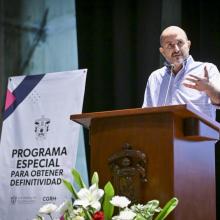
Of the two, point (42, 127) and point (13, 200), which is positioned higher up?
point (42, 127)

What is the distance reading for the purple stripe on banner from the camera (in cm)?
360

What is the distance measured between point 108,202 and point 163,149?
284 mm

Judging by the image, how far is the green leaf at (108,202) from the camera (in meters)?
1.75

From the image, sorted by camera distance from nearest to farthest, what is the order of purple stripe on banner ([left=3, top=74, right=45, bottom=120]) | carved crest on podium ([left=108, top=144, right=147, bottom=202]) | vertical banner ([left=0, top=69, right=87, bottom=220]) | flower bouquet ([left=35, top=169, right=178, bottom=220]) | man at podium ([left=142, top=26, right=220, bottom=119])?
flower bouquet ([left=35, top=169, right=178, bottom=220])
carved crest on podium ([left=108, top=144, right=147, bottom=202])
man at podium ([left=142, top=26, right=220, bottom=119])
vertical banner ([left=0, top=69, right=87, bottom=220])
purple stripe on banner ([left=3, top=74, right=45, bottom=120])

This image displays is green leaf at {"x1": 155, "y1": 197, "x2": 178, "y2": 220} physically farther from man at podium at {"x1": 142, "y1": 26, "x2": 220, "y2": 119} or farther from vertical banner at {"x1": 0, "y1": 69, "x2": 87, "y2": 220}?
vertical banner at {"x1": 0, "y1": 69, "x2": 87, "y2": 220}

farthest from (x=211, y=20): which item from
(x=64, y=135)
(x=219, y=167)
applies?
(x=64, y=135)

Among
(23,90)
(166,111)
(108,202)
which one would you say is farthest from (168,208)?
(23,90)

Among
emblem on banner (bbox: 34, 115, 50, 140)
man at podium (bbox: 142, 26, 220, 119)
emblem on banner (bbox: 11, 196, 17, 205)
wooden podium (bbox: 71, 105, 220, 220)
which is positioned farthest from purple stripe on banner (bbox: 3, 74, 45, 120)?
wooden podium (bbox: 71, 105, 220, 220)

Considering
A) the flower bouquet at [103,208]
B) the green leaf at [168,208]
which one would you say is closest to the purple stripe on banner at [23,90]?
the flower bouquet at [103,208]

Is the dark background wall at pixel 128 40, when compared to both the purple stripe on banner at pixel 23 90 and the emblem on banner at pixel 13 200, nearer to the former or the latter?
the purple stripe on banner at pixel 23 90

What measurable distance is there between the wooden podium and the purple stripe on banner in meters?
1.58

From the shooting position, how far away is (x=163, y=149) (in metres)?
1.86

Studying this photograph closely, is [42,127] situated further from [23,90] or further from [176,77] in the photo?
[176,77]

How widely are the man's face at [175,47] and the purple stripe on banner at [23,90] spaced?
126 cm
